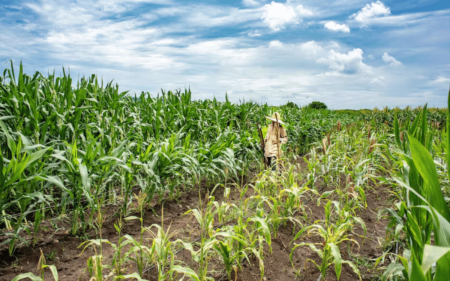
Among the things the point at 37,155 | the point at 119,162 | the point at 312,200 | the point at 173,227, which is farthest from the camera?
the point at 312,200

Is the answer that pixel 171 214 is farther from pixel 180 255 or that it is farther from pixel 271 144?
pixel 271 144

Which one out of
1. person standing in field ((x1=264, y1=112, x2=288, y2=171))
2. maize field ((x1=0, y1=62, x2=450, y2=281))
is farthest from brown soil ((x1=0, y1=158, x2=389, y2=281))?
person standing in field ((x1=264, y1=112, x2=288, y2=171))

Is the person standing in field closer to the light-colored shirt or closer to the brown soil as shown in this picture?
the light-colored shirt

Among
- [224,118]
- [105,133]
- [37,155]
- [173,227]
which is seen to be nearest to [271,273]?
[173,227]

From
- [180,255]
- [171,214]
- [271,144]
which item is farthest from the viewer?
[271,144]

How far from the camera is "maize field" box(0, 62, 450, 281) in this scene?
186 cm

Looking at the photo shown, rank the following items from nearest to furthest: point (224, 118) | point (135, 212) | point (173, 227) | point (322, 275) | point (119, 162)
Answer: point (322, 275)
point (119, 162)
point (173, 227)
point (135, 212)
point (224, 118)

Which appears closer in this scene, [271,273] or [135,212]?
[271,273]

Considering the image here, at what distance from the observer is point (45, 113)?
333cm

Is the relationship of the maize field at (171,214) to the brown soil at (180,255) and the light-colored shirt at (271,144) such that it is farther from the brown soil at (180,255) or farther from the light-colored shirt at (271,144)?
the light-colored shirt at (271,144)

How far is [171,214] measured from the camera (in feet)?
11.7

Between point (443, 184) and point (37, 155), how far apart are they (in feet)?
16.3

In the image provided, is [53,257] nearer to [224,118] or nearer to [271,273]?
[271,273]

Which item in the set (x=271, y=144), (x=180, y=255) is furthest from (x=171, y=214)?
(x=271, y=144)
